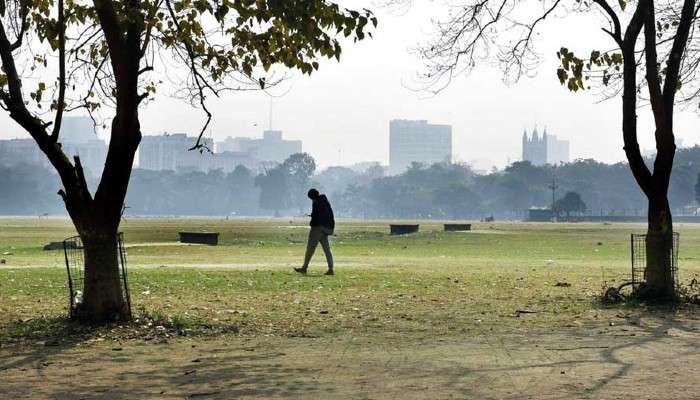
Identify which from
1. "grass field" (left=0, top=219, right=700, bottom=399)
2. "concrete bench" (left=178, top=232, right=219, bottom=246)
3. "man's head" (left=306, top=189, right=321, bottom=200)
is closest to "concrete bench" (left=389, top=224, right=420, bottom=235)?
"concrete bench" (left=178, top=232, right=219, bottom=246)

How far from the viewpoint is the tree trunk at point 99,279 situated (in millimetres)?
13016

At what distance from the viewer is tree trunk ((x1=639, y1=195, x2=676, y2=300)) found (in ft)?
52.5

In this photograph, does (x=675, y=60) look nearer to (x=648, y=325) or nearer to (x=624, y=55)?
(x=624, y=55)

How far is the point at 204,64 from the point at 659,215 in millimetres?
7591

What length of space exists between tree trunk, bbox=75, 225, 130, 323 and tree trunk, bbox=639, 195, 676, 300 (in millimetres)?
8439

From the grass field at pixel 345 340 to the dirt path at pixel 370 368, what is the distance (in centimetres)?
2

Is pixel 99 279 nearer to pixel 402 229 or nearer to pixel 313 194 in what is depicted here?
pixel 313 194

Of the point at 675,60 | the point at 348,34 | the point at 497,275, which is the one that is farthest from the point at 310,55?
the point at 497,275

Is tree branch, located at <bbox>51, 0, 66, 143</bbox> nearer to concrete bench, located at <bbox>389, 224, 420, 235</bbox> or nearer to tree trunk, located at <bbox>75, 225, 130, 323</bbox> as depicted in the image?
tree trunk, located at <bbox>75, 225, 130, 323</bbox>

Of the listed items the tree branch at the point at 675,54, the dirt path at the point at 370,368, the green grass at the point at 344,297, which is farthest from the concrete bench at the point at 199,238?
the dirt path at the point at 370,368

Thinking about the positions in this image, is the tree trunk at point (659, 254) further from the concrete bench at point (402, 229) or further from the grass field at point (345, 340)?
the concrete bench at point (402, 229)

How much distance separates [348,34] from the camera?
11.9 meters

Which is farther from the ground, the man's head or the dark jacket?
the man's head

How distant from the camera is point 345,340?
1220 centimetres
